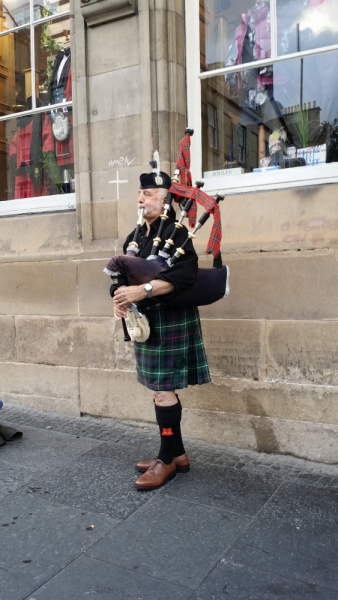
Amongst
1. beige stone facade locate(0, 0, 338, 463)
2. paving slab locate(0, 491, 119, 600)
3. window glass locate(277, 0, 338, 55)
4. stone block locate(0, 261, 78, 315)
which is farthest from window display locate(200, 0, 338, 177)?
paving slab locate(0, 491, 119, 600)

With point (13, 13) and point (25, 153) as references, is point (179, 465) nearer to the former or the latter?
point (25, 153)

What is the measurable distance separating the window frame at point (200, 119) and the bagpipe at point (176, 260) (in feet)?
3.28

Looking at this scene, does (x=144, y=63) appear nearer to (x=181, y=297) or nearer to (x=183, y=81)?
(x=183, y=81)

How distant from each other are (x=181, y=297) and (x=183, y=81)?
2.15 m

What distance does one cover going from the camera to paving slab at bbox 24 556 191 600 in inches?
88.9

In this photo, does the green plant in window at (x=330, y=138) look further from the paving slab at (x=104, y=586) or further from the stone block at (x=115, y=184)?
the paving slab at (x=104, y=586)

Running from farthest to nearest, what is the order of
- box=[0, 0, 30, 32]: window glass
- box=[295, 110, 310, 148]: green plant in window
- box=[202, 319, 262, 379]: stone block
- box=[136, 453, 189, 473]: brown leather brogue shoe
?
box=[0, 0, 30, 32]: window glass < box=[295, 110, 310, 148]: green plant in window < box=[202, 319, 262, 379]: stone block < box=[136, 453, 189, 473]: brown leather brogue shoe

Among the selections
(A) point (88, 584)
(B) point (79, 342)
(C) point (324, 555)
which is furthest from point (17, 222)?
(C) point (324, 555)

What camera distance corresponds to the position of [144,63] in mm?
4250

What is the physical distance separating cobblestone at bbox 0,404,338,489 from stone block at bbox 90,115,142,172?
2.20m

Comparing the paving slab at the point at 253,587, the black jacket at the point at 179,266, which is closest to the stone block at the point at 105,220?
the black jacket at the point at 179,266

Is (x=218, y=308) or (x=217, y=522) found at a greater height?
(x=218, y=308)

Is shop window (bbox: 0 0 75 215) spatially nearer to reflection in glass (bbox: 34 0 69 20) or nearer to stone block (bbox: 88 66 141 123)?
reflection in glass (bbox: 34 0 69 20)

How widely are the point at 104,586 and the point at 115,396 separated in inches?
89.7
